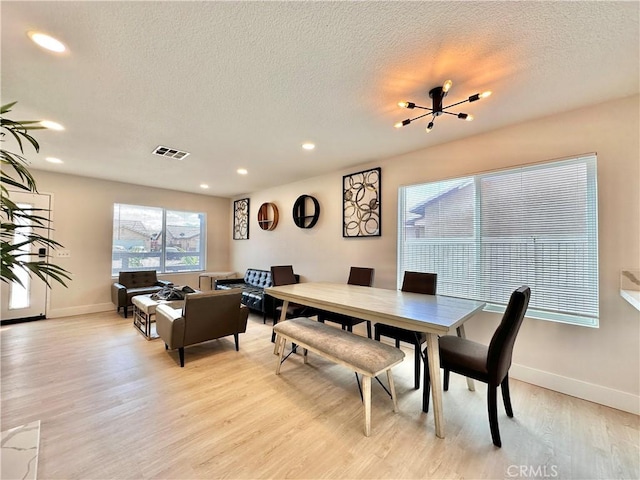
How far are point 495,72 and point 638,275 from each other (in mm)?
2008

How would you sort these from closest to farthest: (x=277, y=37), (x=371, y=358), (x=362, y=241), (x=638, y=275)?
(x=277, y=37) → (x=371, y=358) → (x=638, y=275) → (x=362, y=241)

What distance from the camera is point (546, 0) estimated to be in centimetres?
130

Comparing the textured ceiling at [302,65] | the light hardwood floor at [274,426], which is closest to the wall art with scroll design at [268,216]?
the textured ceiling at [302,65]

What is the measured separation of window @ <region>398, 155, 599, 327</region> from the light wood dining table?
0.72 m

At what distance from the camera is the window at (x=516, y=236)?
230 centimetres

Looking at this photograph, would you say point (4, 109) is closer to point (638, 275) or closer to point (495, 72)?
point (495, 72)

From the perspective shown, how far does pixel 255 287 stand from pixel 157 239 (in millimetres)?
2565

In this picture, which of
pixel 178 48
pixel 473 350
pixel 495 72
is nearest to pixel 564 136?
pixel 495 72

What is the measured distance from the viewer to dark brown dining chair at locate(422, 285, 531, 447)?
1640 millimetres
